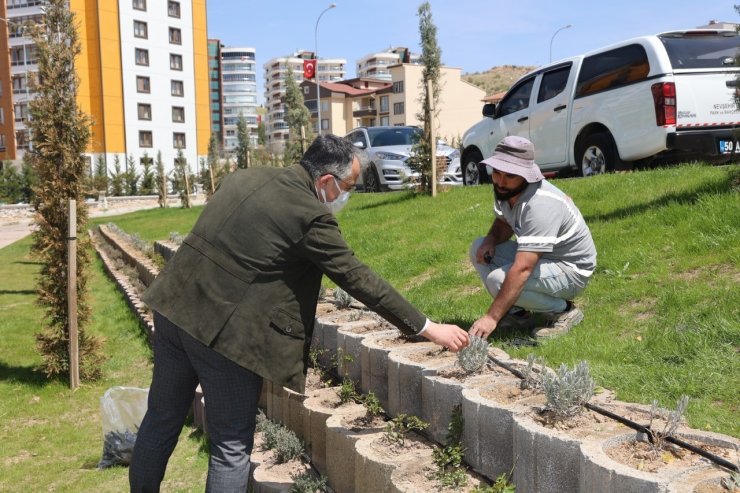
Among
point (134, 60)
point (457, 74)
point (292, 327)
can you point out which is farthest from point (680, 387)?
point (457, 74)

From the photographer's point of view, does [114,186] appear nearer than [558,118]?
No

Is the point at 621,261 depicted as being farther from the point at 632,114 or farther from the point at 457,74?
the point at 457,74

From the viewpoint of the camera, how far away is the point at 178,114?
5722 cm

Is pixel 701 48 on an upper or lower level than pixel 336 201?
upper

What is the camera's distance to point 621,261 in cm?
500

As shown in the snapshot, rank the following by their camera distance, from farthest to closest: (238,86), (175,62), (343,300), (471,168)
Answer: (238,86) → (175,62) → (471,168) → (343,300)

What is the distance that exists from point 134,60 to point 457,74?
36027 millimetres

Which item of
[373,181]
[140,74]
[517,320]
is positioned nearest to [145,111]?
[140,74]

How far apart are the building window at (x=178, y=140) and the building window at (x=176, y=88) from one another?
3282 millimetres

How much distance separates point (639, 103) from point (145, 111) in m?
52.4

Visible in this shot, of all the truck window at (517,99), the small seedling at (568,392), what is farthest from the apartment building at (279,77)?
the small seedling at (568,392)

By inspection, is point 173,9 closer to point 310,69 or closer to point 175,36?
point 175,36

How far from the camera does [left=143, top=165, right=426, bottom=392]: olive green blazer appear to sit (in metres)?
2.78

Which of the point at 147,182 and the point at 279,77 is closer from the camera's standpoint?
the point at 147,182
